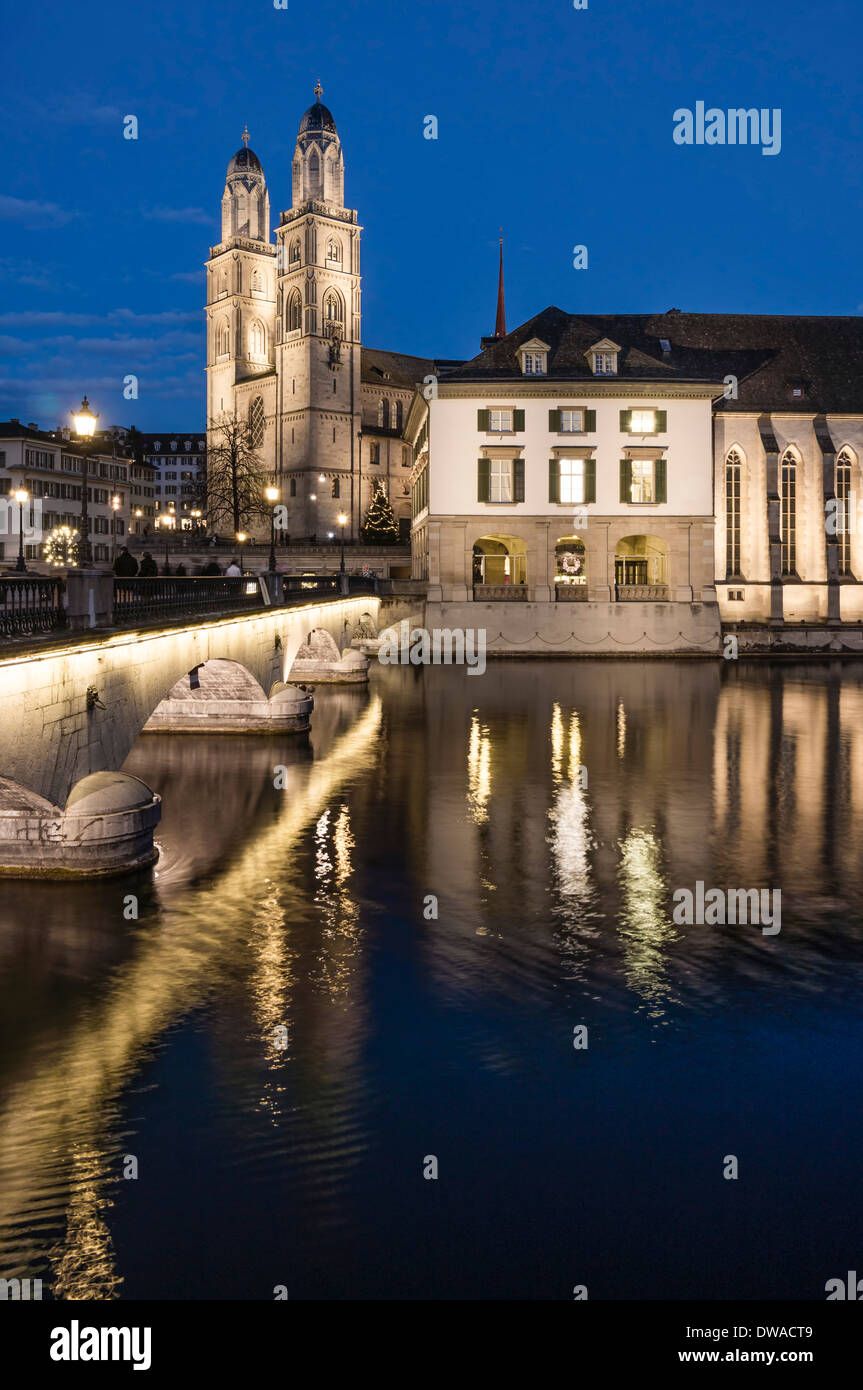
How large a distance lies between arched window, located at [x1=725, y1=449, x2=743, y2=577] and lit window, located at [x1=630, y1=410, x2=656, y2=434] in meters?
7.34

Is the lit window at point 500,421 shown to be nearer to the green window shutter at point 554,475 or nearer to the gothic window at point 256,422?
the green window shutter at point 554,475

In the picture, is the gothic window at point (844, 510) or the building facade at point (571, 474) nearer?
the building facade at point (571, 474)

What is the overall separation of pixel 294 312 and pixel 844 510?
2239 inches

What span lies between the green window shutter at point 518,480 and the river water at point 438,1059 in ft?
119

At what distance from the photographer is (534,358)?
5694cm

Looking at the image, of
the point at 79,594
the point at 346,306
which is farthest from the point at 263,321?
the point at 79,594

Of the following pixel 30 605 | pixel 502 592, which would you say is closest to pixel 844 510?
pixel 502 592

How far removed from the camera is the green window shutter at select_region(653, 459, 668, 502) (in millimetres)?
57500

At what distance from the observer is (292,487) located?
10125 cm

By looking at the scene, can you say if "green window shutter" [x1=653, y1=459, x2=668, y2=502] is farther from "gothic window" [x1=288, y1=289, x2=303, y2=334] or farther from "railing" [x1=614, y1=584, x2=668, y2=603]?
"gothic window" [x1=288, y1=289, x2=303, y2=334]

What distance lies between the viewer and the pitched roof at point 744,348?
59250 mm

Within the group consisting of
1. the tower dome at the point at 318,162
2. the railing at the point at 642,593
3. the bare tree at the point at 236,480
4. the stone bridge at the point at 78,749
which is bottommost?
the stone bridge at the point at 78,749

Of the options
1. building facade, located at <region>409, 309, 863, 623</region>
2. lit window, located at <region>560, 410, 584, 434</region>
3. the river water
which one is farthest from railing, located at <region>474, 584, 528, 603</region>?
the river water

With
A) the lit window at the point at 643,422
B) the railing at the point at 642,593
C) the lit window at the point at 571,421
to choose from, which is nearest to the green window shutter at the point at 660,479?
the lit window at the point at 643,422
